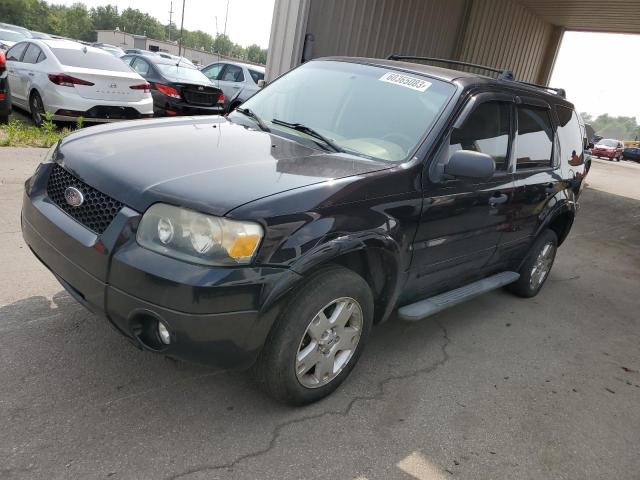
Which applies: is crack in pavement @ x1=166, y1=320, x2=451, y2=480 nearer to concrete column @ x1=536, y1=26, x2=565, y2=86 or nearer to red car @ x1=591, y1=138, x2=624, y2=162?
concrete column @ x1=536, y1=26, x2=565, y2=86

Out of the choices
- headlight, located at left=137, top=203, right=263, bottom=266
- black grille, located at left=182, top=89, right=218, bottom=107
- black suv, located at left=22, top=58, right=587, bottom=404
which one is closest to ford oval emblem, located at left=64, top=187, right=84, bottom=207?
black suv, located at left=22, top=58, right=587, bottom=404

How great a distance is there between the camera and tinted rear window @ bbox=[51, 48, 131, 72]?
887cm

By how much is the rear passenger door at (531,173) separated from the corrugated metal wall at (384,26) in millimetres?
5205

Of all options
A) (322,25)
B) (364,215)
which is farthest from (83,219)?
(322,25)

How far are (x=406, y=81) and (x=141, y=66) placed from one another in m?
9.72

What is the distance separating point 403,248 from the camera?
292 cm

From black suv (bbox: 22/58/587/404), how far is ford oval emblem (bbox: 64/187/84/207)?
0.01m

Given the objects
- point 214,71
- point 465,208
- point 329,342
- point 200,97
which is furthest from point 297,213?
point 214,71

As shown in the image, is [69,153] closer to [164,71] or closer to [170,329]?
[170,329]

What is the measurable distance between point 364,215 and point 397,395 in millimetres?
1130

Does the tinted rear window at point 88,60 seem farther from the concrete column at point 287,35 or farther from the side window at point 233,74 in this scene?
the side window at point 233,74

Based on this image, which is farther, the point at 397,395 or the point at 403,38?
the point at 403,38

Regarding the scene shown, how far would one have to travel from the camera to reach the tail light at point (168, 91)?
422 inches

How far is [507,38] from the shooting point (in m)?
14.5
